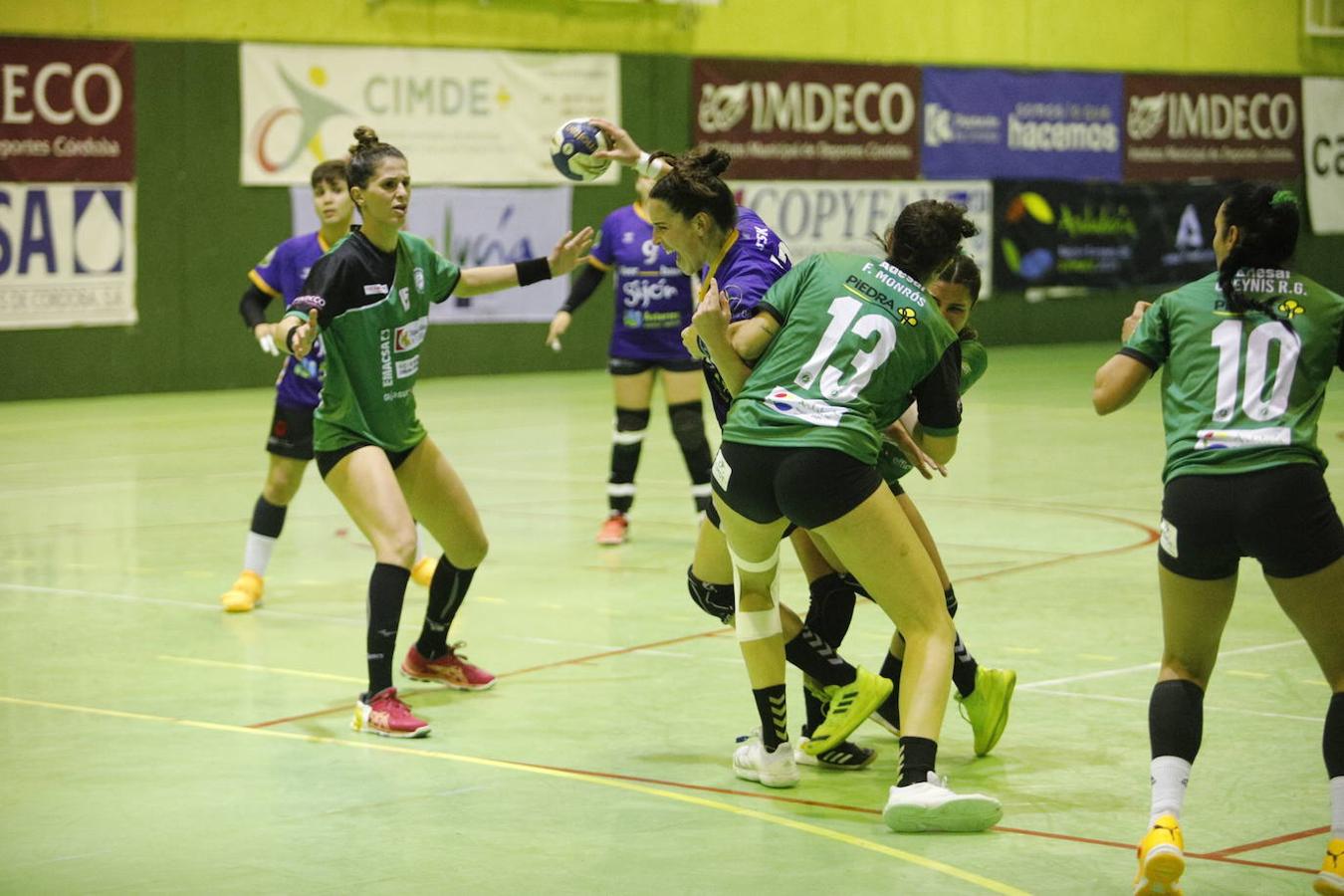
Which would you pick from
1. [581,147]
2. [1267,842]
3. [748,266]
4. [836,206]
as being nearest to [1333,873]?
[1267,842]

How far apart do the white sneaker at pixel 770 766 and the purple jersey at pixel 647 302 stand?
5397 mm

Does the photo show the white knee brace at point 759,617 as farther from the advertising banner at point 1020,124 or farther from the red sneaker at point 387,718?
the advertising banner at point 1020,124

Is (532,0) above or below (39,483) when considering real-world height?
above

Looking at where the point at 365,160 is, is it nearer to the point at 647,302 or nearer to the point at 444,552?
the point at 444,552

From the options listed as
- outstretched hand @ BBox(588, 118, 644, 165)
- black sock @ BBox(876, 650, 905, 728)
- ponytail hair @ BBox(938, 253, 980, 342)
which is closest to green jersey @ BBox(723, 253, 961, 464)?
ponytail hair @ BBox(938, 253, 980, 342)

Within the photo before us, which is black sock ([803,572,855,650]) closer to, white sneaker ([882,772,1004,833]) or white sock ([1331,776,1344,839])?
white sneaker ([882,772,1004,833])

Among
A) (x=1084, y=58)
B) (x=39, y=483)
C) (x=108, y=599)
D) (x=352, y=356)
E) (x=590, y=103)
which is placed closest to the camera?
(x=352, y=356)

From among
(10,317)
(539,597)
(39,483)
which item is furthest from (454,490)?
(10,317)

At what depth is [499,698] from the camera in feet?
24.8

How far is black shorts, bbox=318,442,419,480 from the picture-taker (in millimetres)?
7316

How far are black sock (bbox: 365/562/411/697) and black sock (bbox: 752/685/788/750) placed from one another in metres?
1.52

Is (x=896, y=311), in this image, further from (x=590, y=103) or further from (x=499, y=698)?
(x=590, y=103)

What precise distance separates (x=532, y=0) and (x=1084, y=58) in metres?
8.82

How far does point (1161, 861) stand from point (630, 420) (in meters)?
7.03
